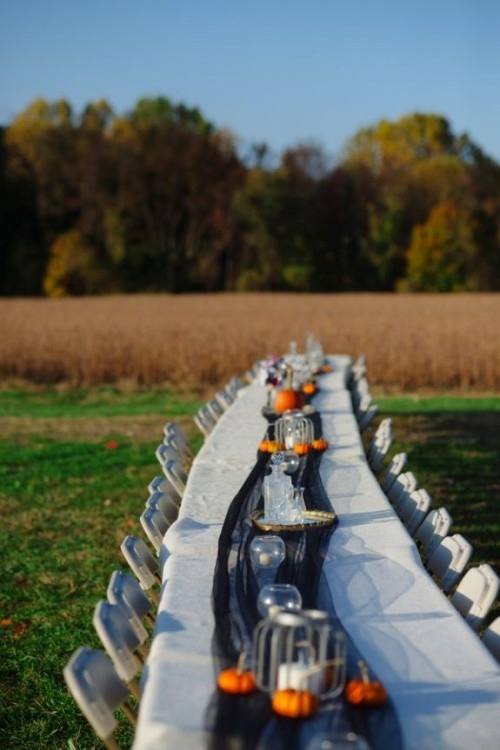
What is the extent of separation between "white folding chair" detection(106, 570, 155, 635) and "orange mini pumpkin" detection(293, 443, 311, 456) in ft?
8.63

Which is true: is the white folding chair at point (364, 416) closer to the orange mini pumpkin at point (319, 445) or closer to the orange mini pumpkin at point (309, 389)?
the orange mini pumpkin at point (309, 389)

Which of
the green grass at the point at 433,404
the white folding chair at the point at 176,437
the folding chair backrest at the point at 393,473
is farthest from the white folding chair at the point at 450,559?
the green grass at the point at 433,404

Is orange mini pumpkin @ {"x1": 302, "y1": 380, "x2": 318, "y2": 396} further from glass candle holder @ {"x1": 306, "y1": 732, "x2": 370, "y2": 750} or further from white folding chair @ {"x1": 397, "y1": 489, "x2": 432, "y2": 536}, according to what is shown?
glass candle holder @ {"x1": 306, "y1": 732, "x2": 370, "y2": 750}

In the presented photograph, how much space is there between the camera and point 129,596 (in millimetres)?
3844

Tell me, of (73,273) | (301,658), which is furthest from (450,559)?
(73,273)

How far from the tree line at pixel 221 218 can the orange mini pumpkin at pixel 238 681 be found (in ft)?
143

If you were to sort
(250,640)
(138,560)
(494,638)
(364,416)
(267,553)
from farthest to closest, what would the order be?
(364,416) → (138,560) → (267,553) → (494,638) → (250,640)

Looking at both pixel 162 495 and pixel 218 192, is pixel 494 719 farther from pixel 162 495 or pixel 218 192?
pixel 218 192

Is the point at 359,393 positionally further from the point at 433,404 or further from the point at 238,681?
the point at 238,681

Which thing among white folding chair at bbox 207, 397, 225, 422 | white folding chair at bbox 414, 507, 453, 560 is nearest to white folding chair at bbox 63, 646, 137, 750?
white folding chair at bbox 414, 507, 453, 560

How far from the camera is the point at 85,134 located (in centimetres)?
5181

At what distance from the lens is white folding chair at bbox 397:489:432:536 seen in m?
5.45

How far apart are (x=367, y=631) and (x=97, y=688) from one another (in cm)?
95

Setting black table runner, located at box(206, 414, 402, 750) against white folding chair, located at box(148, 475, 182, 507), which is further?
white folding chair, located at box(148, 475, 182, 507)
